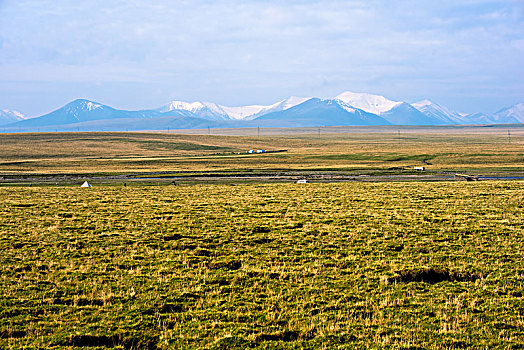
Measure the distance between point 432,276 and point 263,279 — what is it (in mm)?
5449

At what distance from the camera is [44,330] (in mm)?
10555

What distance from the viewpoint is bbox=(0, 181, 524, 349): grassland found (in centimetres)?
1049

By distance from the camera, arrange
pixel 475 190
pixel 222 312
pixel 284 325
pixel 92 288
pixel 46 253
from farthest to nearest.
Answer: pixel 475 190 → pixel 46 253 → pixel 92 288 → pixel 222 312 → pixel 284 325

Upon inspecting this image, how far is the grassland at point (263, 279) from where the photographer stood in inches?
413

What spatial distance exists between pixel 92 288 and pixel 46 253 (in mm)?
5437

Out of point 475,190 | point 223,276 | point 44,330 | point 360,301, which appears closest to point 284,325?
point 360,301

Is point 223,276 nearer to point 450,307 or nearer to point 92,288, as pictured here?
point 92,288

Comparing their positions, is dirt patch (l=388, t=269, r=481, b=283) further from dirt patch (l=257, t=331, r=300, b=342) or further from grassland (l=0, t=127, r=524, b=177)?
grassland (l=0, t=127, r=524, b=177)

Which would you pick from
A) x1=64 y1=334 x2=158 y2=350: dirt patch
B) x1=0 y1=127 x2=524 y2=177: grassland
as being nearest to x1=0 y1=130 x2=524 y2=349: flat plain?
x1=64 y1=334 x2=158 y2=350: dirt patch

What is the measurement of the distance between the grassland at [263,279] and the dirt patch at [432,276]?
4 centimetres

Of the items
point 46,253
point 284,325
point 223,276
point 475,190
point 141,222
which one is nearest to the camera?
point 284,325

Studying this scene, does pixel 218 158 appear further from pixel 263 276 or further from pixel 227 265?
pixel 263 276

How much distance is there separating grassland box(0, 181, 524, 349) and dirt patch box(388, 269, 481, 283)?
0.04 meters

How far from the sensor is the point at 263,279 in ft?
47.8
